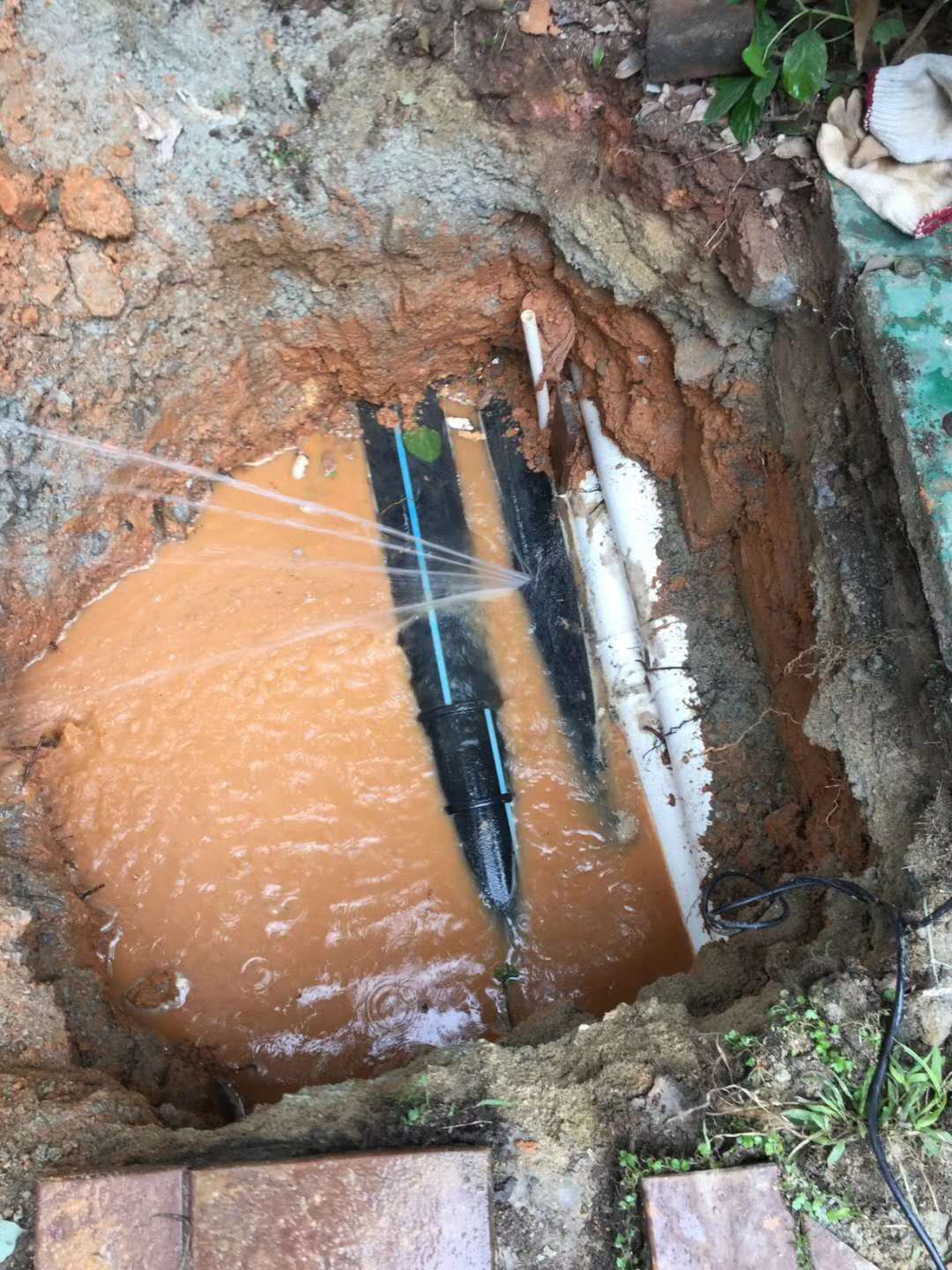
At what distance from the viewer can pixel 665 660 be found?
3.68 meters

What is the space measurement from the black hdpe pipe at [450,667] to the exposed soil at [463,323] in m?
0.61

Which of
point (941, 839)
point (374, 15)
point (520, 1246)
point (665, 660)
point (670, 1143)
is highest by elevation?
point (374, 15)

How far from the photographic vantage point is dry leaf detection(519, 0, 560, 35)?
298 centimetres

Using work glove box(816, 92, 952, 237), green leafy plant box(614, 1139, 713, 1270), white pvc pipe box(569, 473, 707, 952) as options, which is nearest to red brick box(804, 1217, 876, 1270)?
green leafy plant box(614, 1139, 713, 1270)

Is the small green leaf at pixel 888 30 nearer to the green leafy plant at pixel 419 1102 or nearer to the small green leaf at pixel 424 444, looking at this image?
the small green leaf at pixel 424 444

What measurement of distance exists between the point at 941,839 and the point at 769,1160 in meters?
0.94

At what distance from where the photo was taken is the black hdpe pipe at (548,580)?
152 inches

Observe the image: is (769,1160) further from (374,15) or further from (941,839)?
(374,15)

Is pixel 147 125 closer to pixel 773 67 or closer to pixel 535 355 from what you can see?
pixel 535 355

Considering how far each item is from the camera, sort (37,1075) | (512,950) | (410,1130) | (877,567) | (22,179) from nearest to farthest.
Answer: (410,1130)
(37,1075)
(877,567)
(22,179)
(512,950)

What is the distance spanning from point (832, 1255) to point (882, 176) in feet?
9.89

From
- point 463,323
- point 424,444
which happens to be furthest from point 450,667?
point 463,323

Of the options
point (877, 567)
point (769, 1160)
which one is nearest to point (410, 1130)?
point (769, 1160)

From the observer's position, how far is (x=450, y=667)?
12.6 ft
